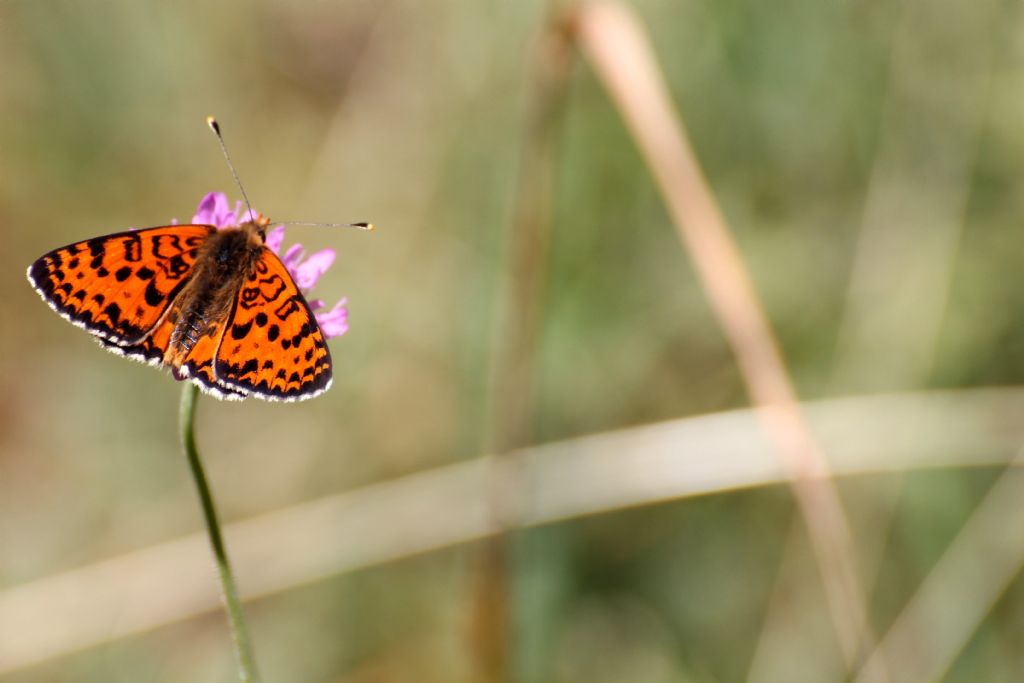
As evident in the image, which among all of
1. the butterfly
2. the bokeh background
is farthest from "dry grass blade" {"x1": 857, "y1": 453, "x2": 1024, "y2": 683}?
the butterfly

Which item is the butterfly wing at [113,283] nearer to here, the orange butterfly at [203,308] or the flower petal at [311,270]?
the orange butterfly at [203,308]

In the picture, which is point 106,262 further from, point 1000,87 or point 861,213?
point 1000,87

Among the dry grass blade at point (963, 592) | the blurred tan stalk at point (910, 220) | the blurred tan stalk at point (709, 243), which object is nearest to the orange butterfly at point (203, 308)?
the blurred tan stalk at point (709, 243)

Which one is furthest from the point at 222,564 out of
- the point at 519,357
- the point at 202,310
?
the point at 519,357

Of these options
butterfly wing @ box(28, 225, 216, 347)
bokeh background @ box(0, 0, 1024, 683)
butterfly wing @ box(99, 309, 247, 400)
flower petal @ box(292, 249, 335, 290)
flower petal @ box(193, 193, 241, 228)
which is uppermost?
bokeh background @ box(0, 0, 1024, 683)

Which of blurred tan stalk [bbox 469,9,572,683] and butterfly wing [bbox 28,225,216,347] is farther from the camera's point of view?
blurred tan stalk [bbox 469,9,572,683]

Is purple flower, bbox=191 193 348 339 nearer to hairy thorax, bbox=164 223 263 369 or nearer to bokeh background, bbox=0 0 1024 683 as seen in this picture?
hairy thorax, bbox=164 223 263 369

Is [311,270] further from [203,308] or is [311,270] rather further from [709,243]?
[709,243]
